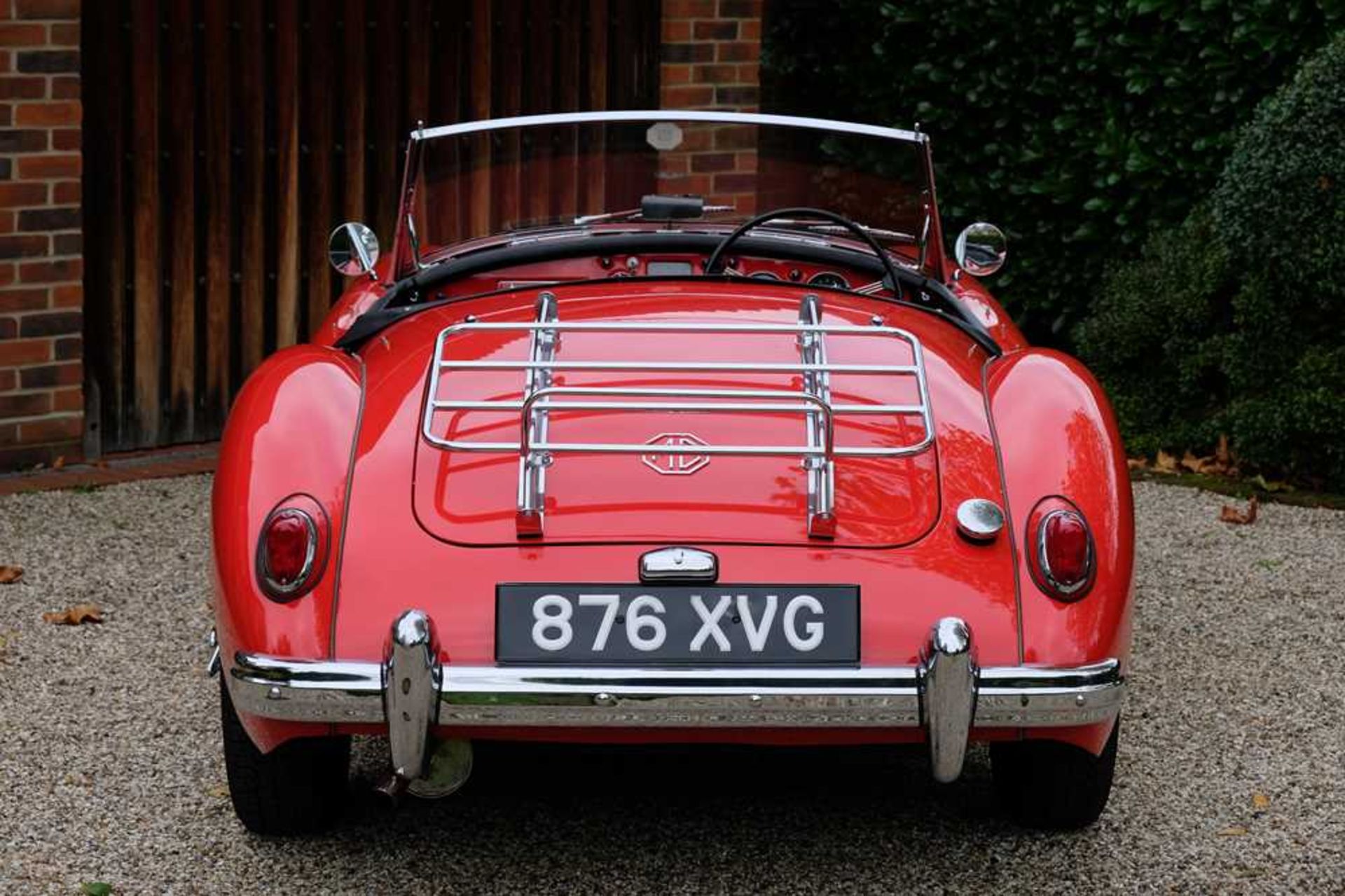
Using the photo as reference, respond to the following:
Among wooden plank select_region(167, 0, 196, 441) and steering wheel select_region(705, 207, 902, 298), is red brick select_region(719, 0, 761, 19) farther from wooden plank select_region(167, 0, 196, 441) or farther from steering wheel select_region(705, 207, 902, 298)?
steering wheel select_region(705, 207, 902, 298)

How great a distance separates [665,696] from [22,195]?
4.60m

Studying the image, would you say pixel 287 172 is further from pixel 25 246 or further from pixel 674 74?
pixel 674 74

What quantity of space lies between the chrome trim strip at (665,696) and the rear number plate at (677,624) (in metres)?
0.03

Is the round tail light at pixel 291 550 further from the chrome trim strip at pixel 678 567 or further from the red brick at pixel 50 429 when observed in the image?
the red brick at pixel 50 429

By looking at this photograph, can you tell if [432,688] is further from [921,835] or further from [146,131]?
[146,131]

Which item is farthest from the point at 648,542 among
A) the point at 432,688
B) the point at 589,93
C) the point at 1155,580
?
the point at 589,93

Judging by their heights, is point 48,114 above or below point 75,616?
above

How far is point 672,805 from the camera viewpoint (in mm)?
4184

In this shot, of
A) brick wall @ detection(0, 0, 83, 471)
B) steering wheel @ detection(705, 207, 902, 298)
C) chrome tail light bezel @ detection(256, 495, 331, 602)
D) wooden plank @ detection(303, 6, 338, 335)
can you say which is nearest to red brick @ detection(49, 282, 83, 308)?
brick wall @ detection(0, 0, 83, 471)

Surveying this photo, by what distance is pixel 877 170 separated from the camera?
16.1ft

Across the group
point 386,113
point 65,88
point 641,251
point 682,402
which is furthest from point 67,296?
point 682,402

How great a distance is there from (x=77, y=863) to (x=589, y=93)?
219 inches

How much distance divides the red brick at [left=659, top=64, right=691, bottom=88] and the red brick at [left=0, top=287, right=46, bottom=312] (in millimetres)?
2906

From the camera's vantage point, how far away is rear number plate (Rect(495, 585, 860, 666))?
3408 mm
